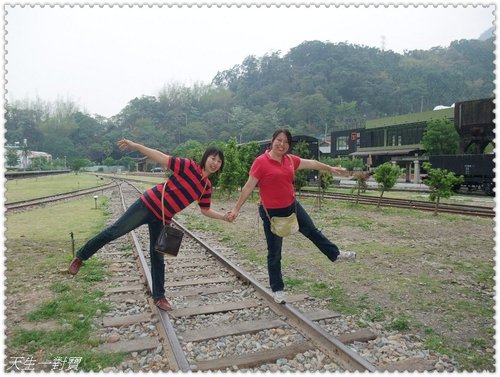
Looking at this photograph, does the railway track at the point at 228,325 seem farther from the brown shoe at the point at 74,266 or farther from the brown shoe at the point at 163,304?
the brown shoe at the point at 74,266

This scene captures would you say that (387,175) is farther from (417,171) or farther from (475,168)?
(417,171)

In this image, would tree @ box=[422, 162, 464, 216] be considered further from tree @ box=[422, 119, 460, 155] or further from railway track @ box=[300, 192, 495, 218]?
tree @ box=[422, 119, 460, 155]

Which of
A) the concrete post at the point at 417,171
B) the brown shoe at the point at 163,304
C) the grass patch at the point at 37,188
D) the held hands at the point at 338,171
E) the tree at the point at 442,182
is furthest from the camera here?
the concrete post at the point at 417,171

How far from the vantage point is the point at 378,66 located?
92.6m

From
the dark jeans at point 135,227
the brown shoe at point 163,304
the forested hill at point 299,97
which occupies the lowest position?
the brown shoe at point 163,304

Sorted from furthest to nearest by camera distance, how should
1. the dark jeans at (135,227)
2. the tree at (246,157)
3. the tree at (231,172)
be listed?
1. the tree at (246,157)
2. the tree at (231,172)
3. the dark jeans at (135,227)

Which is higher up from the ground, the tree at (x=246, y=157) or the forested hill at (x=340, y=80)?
the forested hill at (x=340, y=80)

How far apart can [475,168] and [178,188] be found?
67.3ft

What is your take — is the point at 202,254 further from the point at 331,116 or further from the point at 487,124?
the point at 331,116

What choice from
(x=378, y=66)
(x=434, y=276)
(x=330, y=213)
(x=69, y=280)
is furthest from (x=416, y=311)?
(x=378, y=66)

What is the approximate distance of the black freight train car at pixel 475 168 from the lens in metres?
20.1

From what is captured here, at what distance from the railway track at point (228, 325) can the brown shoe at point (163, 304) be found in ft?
0.22

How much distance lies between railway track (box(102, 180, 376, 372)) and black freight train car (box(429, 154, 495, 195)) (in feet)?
60.8

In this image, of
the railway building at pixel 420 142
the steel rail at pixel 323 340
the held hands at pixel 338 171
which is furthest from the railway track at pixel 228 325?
the railway building at pixel 420 142
